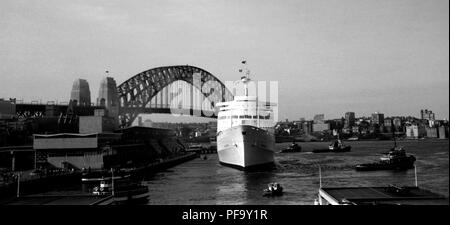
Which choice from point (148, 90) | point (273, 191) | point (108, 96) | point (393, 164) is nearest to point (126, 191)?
point (273, 191)

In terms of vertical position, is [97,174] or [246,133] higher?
[246,133]

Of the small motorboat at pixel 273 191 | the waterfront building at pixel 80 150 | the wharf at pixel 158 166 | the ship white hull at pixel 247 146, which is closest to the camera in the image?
the small motorboat at pixel 273 191

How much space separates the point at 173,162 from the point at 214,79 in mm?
54234

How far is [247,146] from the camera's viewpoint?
36.6 meters

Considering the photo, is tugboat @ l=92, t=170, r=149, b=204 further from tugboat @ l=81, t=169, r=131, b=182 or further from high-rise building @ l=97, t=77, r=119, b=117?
high-rise building @ l=97, t=77, r=119, b=117

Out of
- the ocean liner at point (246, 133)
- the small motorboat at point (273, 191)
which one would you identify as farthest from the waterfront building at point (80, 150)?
the small motorboat at point (273, 191)

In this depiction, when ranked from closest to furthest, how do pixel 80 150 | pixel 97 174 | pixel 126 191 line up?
pixel 126 191, pixel 97 174, pixel 80 150

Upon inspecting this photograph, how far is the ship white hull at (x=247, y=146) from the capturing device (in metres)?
36.5

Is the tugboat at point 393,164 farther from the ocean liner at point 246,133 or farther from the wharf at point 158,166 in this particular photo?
the wharf at point 158,166

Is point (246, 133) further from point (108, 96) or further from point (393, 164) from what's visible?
point (108, 96)

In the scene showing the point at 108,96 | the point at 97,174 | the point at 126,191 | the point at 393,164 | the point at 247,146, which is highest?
the point at 108,96

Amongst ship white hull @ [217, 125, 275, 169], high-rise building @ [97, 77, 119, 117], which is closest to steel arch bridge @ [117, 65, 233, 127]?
high-rise building @ [97, 77, 119, 117]

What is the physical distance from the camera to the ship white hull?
36.5 m
